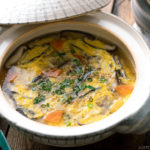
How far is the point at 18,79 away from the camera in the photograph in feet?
4.47

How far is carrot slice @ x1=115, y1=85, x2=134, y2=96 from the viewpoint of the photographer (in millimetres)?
1299

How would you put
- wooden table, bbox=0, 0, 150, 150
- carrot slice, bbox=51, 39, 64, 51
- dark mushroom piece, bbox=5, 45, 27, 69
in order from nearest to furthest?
wooden table, bbox=0, 0, 150, 150 → dark mushroom piece, bbox=5, 45, 27, 69 → carrot slice, bbox=51, 39, 64, 51

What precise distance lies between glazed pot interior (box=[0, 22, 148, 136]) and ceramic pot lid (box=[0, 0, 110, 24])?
198 mm

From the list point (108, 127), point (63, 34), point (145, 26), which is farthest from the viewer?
point (63, 34)

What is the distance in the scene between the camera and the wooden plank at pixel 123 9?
1.91 meters

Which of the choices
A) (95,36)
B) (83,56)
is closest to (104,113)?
(83,56)

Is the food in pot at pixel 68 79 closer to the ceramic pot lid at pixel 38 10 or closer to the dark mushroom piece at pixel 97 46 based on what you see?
the dark mushroom piece at pixel 97 46

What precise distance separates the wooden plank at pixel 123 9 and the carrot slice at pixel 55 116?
3.30 ft

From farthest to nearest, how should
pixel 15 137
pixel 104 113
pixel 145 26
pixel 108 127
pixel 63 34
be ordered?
pixel 63 34
pixel 145 26
pixel 15 137
pixel 104 113
pixel 108 127

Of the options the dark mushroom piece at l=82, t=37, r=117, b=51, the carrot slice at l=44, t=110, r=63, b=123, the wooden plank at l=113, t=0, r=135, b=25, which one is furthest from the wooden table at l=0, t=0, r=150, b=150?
the wooden plank at l=113, t=0, r=135, b=25

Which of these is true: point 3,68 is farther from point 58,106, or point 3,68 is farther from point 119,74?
point 119,74

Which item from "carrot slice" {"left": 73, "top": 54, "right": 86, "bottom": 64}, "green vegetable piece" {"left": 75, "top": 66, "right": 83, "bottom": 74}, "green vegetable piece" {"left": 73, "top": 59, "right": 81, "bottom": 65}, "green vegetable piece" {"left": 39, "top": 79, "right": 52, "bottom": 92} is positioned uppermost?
"carrot slice" {"left": 73, "top": 54, "right": 86, "bottom": 64}

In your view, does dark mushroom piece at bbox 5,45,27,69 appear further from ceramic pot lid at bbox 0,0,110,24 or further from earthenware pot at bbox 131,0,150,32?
earthenware pot at bbox 131,0,150,32

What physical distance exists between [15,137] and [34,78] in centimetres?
33
